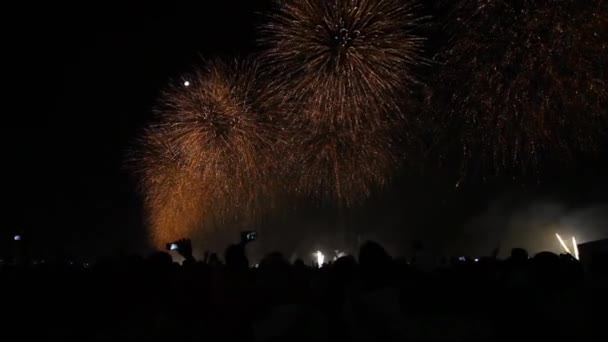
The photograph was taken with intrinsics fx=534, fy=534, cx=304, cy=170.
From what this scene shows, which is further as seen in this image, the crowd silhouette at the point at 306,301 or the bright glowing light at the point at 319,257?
the bright glowing light at the point at 319,257

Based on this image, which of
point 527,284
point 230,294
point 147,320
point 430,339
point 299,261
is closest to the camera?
point 430,339

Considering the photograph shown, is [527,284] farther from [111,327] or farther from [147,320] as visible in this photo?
[111,327]

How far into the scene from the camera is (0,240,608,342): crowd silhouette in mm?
3566

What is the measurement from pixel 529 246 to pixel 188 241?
95.6 ft

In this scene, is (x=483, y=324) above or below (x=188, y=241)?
below

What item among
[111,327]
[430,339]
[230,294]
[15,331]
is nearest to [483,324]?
[430,339]

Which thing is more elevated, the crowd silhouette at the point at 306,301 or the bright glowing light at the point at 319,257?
the bright glowing light at the point at 319,257

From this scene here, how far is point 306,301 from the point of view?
4945 millimetres

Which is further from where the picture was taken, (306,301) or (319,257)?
(319,257)

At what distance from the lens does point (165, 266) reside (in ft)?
21.5

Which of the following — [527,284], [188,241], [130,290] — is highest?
[188,241]

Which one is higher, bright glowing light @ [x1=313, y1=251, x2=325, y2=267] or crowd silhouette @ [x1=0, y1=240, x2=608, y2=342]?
bright glowing light @ [x1=313, y1=251, x2=325, y2=267]

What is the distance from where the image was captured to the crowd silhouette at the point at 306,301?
3566mm

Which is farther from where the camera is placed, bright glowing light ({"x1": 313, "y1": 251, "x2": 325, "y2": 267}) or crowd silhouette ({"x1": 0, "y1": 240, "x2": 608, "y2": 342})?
bright glowing light ({"x1": 313, "y1": 251, "x2": 325, "y2": 267})
